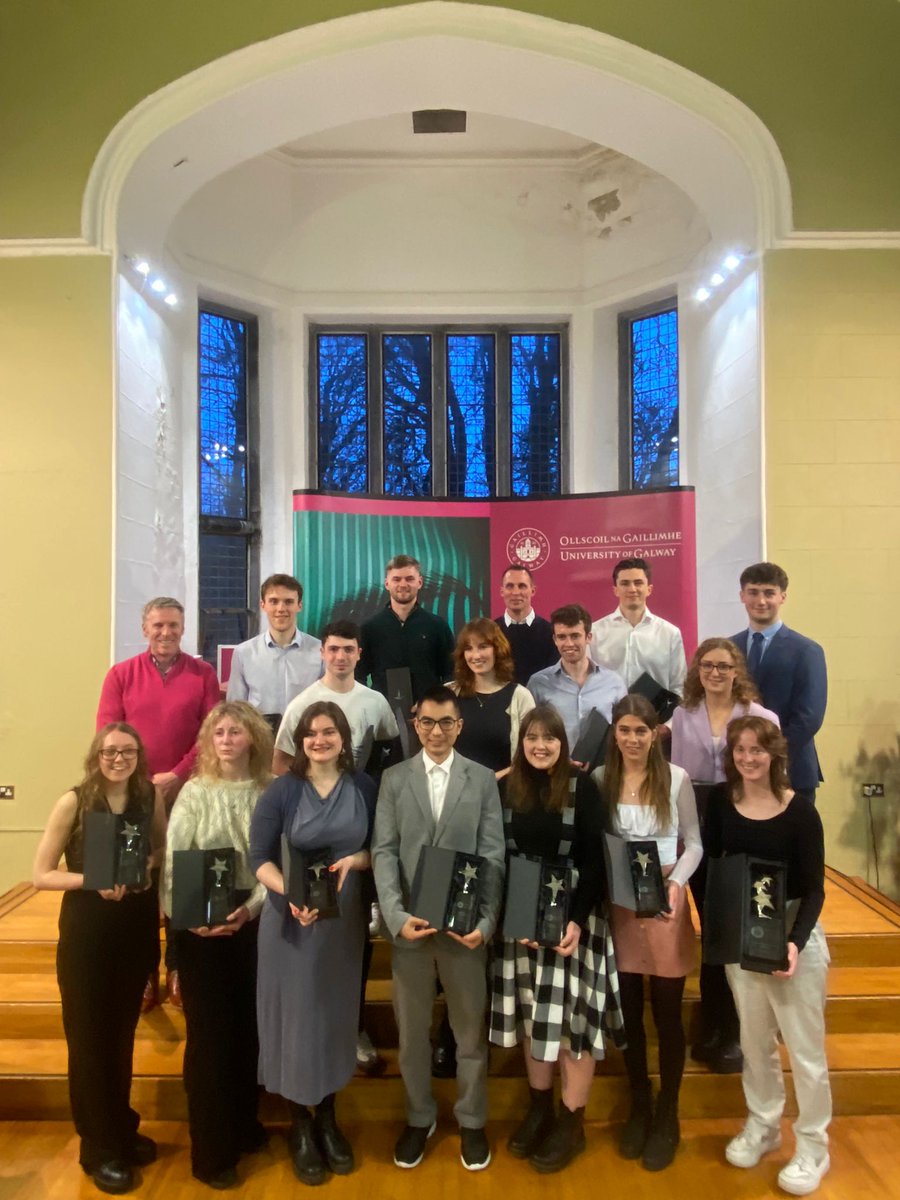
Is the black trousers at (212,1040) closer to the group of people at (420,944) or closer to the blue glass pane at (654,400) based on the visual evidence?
the group of people at (420,944)

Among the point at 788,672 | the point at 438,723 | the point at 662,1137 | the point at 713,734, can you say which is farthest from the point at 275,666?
the point at 662,1137

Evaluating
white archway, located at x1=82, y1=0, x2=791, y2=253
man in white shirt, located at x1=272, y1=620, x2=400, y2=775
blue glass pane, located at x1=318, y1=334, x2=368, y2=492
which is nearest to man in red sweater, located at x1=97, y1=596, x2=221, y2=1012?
man in white shirt, located at x1=272, y1=620, x2=400, y2=775

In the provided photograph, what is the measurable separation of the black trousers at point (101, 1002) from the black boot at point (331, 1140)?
25.7 inches

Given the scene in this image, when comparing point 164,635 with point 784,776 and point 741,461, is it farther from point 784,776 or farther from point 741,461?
point 741,461

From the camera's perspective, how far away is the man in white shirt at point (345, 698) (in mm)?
3418

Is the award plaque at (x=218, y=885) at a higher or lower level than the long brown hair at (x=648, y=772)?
lower

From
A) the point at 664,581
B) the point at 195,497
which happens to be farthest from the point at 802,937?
the point at 195,497

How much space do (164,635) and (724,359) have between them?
4508 mm

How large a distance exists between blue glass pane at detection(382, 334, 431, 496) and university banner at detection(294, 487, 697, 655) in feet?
6.25

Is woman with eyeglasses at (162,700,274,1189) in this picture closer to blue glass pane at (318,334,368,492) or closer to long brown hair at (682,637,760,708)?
long brown hair at (682,637,760,708)

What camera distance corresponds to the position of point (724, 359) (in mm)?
6312

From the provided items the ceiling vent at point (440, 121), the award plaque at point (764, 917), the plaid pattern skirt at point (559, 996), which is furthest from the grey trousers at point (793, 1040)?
the ceiling vent at point (440, 121)

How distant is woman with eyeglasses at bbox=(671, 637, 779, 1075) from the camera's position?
10.5 feet

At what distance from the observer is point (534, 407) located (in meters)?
7.88
